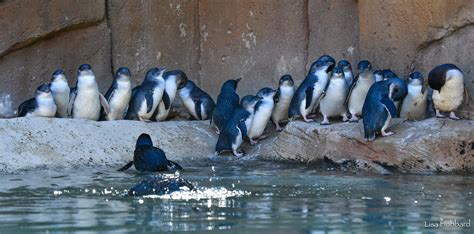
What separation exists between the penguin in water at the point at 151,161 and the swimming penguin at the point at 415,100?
2.41 metres

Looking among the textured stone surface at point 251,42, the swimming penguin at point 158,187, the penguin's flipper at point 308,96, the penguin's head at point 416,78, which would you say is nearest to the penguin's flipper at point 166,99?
the textured stone surface at point 251,42

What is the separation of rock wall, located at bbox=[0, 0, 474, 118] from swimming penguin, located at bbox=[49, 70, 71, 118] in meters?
0.88

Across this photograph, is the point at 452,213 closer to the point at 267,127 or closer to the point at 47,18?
the point at 267,127

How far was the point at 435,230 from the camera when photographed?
7.30m

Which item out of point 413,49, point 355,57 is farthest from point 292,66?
point 413,49

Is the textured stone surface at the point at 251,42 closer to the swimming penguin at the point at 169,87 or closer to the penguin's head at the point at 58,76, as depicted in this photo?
the swimming penguin at the point at 169,87

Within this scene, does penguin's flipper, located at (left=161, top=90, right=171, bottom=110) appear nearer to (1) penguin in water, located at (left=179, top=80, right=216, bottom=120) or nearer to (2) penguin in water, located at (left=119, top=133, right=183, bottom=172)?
(1) penguin in water, located at (left=179, top=80, right=216, bottom=120)

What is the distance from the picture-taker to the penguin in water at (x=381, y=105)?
1097 centimetres

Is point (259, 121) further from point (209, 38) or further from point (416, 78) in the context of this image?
point (209, 38)

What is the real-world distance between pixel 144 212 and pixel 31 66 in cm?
608

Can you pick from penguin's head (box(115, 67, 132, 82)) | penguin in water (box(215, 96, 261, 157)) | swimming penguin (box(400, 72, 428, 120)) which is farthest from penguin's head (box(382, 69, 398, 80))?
penguin's head (box(115, 67, 132, 82))

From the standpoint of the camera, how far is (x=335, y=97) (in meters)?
12.2

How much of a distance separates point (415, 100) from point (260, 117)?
1.57 metres
